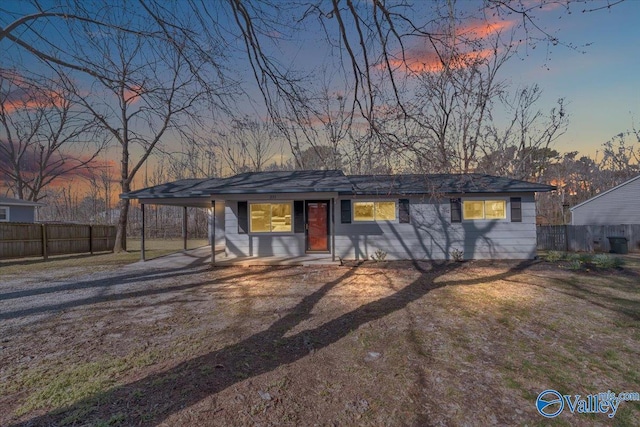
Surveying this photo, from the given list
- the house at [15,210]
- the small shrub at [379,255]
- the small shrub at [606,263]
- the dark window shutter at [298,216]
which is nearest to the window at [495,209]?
the small shrub at [606,263]

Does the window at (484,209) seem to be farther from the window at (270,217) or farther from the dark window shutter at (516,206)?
the window at (270,217)

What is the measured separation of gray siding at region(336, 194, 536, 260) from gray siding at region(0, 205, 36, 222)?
65.4 feet

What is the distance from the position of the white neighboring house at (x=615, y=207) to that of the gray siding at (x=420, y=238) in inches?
568

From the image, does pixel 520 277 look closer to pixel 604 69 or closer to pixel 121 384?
pixel 604 69

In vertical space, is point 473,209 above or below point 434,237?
above

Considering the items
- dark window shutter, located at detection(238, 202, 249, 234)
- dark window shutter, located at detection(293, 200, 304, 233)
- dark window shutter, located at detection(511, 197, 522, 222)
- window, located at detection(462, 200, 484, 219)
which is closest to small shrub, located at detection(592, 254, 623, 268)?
dark window shutter, located at detection(511, 197, 522, 222)

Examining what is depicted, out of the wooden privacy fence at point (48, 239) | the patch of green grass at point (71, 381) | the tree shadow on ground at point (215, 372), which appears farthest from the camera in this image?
the wooden privacy fence at point (48, 239)

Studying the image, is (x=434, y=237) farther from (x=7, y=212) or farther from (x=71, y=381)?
(x=7, y=212)

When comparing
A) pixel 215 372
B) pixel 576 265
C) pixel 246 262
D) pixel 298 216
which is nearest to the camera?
pixel 215 372

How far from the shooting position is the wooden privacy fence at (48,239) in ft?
43.9

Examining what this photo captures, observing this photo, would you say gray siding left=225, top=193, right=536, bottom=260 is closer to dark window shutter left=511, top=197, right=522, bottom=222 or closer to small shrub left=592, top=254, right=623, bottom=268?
dark window shutter left=511, top=197, right=522, bottom=222

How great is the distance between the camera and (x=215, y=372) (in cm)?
346

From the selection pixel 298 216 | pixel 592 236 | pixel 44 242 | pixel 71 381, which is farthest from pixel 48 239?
pixel 592 236

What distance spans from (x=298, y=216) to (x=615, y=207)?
2206cm
